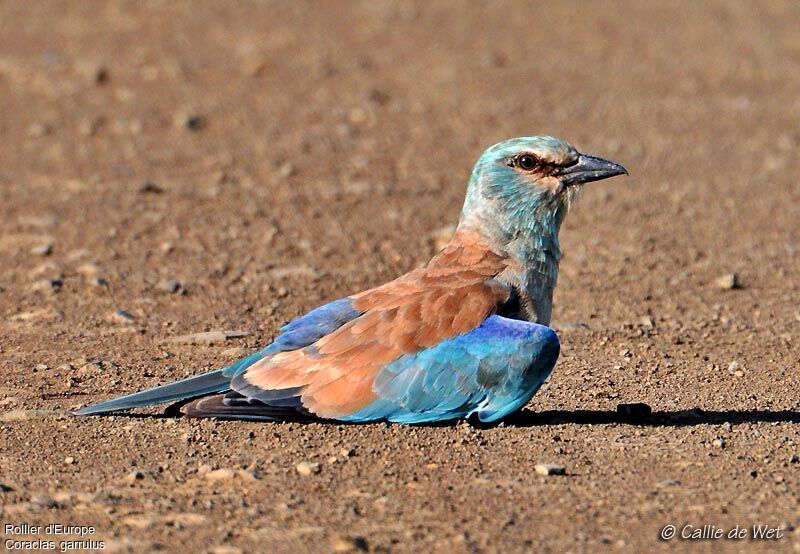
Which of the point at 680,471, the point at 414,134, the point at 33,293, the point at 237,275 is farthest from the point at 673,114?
the point at 680,471

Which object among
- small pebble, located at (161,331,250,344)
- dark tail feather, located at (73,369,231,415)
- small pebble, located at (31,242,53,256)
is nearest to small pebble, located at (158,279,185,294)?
small pebble, located at (161,331,250,344)

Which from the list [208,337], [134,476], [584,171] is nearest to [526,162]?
[584,171]

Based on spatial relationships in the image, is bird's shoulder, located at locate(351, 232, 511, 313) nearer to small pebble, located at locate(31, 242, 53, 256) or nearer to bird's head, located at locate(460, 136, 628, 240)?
bird's head, located at locate(460, 136, 628, 240)

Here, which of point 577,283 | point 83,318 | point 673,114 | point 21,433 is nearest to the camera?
point 21,433

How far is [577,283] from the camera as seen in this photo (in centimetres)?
807

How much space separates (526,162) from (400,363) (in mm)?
1124

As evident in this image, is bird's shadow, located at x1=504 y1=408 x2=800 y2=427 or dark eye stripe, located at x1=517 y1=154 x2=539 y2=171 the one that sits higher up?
dark eye stripe, located at x1=517 y1=154 x2=539 y2=171

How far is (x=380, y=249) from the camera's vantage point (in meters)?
8.68

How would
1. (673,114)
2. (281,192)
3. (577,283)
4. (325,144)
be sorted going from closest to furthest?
(577,283), (281,192), (325,144), (673,114)

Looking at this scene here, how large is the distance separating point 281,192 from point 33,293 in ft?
7.81

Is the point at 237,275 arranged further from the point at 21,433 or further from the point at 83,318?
the point at 21,433

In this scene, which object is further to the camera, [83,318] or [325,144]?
[325,144]

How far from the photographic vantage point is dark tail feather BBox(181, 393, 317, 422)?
5.56 metres

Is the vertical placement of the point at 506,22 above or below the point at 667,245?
above
